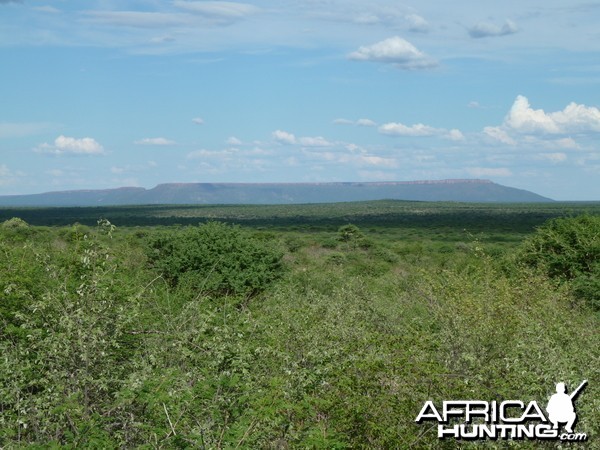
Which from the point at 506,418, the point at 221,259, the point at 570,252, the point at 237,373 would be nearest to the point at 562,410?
the point at 506,418

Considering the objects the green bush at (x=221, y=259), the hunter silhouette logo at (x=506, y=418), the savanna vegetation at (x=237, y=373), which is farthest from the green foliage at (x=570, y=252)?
the hunter silhouette logo at (x=506, y=418)

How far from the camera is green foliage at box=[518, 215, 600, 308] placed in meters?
33.8

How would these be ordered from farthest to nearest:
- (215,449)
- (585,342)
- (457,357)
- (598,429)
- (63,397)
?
1. (585,342)
2. (457,357)
3. (63,397)
4. (598,429)
5. (215,449)

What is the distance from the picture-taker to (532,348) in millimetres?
12922

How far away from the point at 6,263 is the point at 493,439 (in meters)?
12.8

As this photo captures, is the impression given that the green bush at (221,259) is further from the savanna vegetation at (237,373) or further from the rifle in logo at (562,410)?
the rifle in logo at (562,410)

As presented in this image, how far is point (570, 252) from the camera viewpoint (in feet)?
115

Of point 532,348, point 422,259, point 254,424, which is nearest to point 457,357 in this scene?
point 532,348

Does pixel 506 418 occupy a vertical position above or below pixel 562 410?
below

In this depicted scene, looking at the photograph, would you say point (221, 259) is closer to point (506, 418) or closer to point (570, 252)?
point (570, 252)

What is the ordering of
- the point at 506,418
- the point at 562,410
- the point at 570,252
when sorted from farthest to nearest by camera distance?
the point at 570,252 → the point at 506,418 → the point at 562,410

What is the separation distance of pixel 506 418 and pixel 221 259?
923 inches

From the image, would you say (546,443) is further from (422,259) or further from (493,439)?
(422,259)

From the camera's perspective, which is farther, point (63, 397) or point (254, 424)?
point (63, 397)
